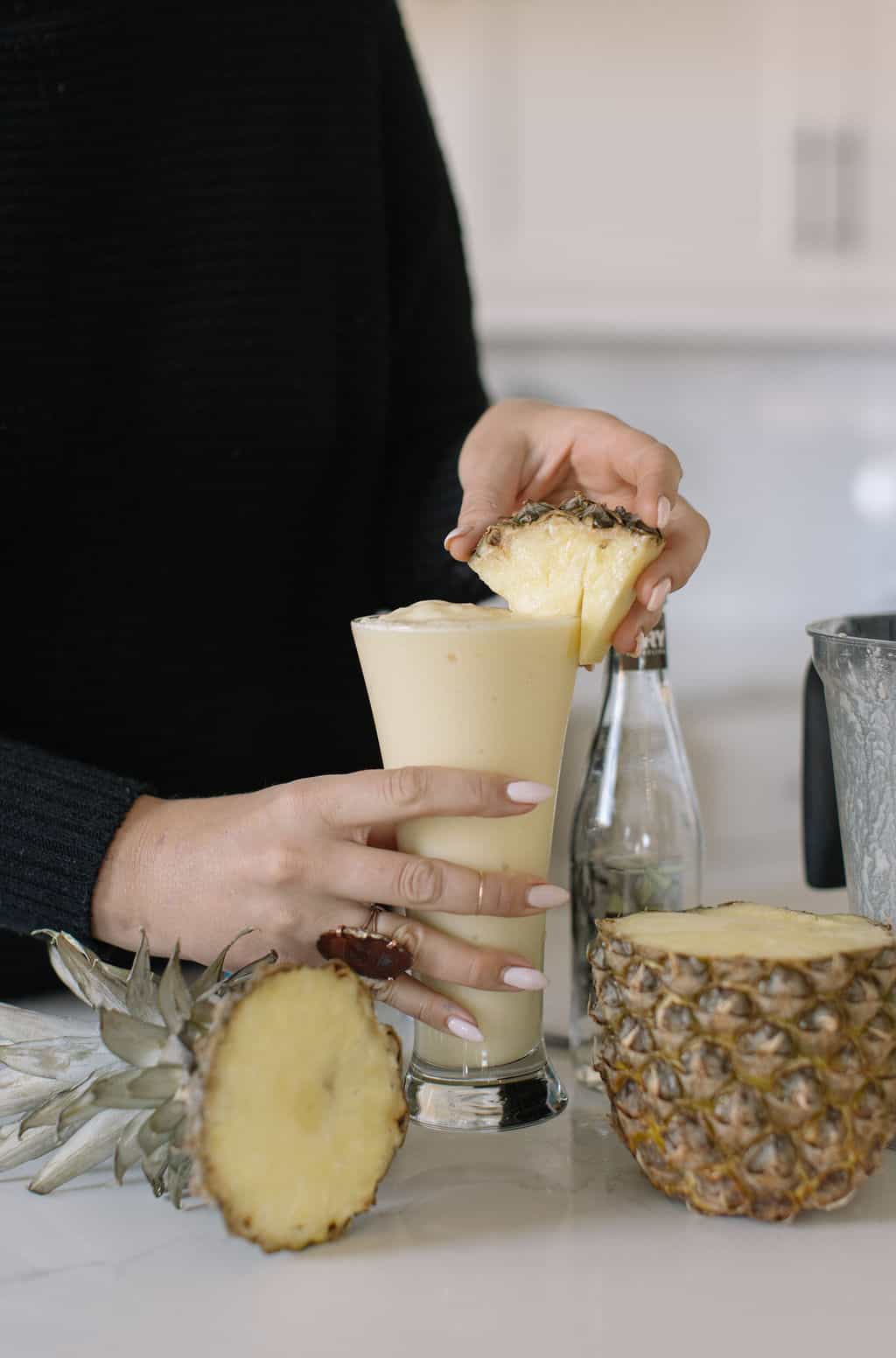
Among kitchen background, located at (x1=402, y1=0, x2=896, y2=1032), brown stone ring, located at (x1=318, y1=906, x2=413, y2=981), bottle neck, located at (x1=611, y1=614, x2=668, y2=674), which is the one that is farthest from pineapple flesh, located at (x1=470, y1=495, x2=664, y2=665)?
kitchen background, located at (x1=402, y1=0, x2=896, y2=1032)

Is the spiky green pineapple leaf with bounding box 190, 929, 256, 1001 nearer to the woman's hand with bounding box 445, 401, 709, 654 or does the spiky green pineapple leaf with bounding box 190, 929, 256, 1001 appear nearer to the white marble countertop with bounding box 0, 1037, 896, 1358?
the white marble countertop with bounding box 0, 1037, 896, 1358

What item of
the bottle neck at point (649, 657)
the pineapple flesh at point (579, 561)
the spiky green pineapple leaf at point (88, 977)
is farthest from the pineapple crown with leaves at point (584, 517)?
the spiky green pineapple leaf at point (88, 977)

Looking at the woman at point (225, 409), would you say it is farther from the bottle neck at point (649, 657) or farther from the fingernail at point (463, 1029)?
the fingernail at point (463, 1029)

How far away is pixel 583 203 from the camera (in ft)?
10.3

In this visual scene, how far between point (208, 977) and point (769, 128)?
3122 mm

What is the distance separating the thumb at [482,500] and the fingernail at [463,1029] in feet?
0.93

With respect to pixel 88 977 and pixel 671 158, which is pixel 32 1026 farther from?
pixel 671 158

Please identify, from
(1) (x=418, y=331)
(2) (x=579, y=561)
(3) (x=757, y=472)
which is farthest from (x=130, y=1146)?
(3) (x=757, y=472)

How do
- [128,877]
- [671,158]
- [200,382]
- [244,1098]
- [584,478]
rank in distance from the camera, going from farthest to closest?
[671,158] → [200,382] → [584,478] → [128,877] → [244,1098]

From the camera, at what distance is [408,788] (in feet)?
2.40

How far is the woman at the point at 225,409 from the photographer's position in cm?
108

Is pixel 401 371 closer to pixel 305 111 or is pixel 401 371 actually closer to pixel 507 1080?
pixel 305 111

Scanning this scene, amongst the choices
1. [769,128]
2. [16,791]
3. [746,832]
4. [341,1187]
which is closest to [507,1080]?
[341,1187]

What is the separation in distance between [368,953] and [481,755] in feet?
0.43
